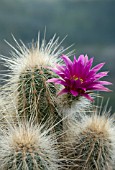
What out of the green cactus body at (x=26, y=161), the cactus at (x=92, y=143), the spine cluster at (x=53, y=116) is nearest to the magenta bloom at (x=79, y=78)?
the spine cluster at (x=53, y=116)

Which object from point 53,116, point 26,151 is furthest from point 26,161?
point 53,116

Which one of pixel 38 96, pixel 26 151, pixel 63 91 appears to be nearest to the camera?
pixel 26 151

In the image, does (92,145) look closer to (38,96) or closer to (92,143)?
(92,143)

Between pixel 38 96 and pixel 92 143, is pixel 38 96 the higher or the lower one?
the higher one

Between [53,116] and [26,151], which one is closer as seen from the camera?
[26,151]

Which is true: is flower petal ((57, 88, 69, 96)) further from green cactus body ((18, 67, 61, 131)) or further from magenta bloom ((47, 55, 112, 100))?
green cactus body ((18, 67, 61, 131))

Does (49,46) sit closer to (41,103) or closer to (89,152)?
(41,103)

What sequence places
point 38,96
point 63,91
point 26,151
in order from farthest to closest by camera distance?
point 38,96 → point 63,91 → point 26,151

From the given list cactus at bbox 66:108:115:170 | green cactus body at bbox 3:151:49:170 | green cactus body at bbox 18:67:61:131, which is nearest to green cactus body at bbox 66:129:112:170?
cactus at bbox 66:108:115:170
